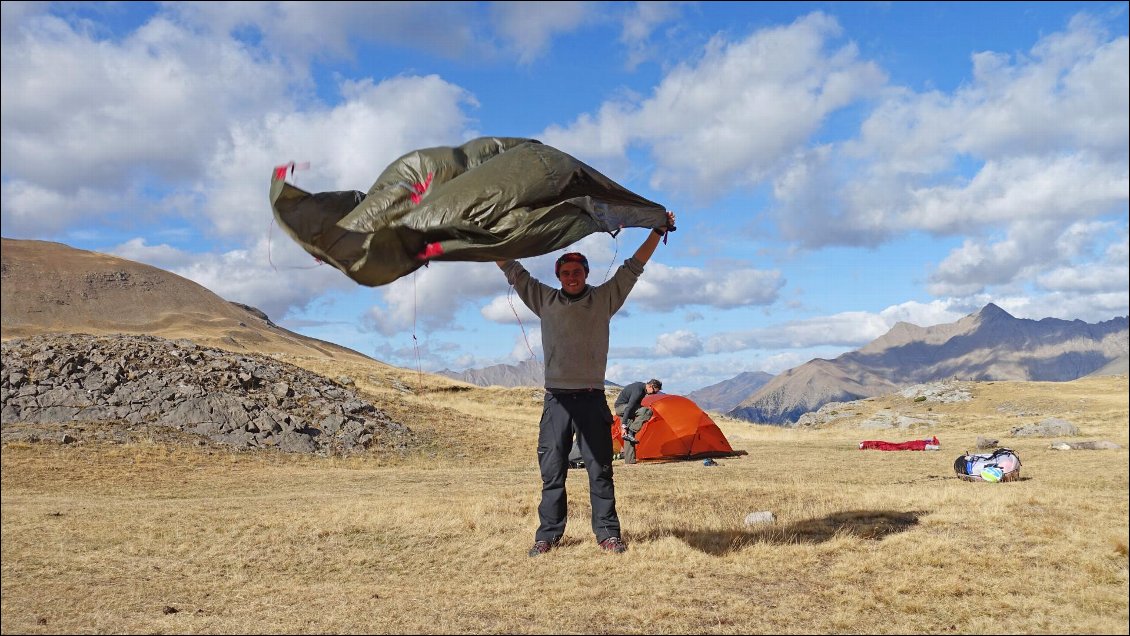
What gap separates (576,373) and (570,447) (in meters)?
0.95

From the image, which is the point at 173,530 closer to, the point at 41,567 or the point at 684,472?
the point at 41,567

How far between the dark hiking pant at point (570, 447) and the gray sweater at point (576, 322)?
25cm

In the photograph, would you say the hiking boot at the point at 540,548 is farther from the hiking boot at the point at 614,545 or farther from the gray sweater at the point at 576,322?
the gray sweater at the point at 576,322

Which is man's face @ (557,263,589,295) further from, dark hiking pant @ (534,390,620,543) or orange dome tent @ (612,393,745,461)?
orange dome tent @ (612,393,745,461)

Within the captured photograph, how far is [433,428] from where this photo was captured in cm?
3397

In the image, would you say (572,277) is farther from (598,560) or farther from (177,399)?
(177,399)

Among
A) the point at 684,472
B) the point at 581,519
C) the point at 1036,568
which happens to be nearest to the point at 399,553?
the point at 581,519

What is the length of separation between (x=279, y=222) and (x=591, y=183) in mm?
3532

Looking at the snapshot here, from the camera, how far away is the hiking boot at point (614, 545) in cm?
893

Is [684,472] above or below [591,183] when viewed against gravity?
below

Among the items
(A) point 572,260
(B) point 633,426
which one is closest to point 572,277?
(A) point 572,260

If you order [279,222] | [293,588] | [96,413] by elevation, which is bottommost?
[293,588]

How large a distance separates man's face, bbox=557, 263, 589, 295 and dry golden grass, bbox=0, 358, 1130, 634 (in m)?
2.98

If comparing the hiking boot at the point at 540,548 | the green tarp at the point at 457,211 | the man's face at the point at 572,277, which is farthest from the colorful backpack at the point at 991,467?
the man's face at the point at 572,277
